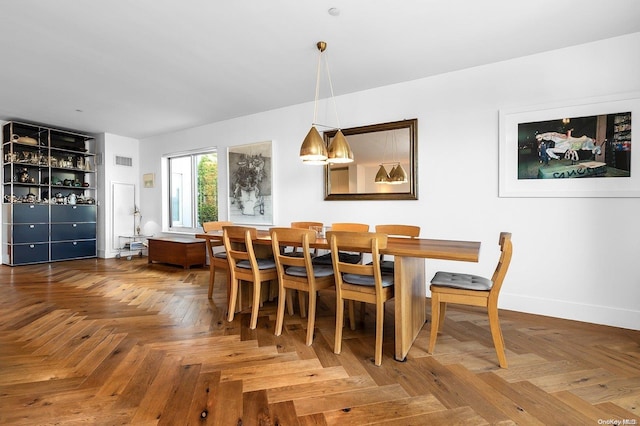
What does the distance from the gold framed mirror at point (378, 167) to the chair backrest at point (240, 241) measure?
1712 millimetres

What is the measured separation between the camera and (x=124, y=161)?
6.82 meters

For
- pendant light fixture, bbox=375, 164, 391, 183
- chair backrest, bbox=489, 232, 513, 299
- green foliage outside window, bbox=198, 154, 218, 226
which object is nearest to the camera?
chair backrest, bbox=489, 232, 513, 299

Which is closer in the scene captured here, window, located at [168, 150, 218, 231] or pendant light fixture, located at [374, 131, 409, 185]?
pendant light fixture, located at [374, 131, 409, 185]

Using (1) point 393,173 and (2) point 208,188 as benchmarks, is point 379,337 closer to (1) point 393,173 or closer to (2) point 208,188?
(1) point 393,173

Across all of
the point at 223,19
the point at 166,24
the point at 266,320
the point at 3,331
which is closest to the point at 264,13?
the point at 223,19

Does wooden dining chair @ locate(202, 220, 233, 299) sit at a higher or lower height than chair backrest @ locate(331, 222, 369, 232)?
lower

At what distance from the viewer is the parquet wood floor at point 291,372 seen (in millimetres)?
1648

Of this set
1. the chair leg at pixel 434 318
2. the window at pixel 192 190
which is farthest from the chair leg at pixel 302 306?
the window at pixel 192 190

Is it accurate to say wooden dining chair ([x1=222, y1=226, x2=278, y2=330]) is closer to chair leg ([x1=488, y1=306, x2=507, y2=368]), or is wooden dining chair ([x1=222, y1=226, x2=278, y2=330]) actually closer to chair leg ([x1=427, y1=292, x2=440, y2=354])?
chair leg ([x1=427, y1=292, x2=440, y2=354])

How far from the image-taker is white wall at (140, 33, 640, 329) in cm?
285

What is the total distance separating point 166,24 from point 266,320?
8.53 feet

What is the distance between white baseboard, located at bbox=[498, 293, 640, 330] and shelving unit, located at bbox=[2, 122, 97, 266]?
23.5 ft

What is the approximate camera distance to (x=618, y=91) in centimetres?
283

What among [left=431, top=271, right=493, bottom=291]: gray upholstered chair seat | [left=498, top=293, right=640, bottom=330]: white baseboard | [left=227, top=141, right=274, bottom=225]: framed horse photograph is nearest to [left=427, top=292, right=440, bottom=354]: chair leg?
[left=431, top=271, right=493, bottom=291]: gray upholstered chair seat
